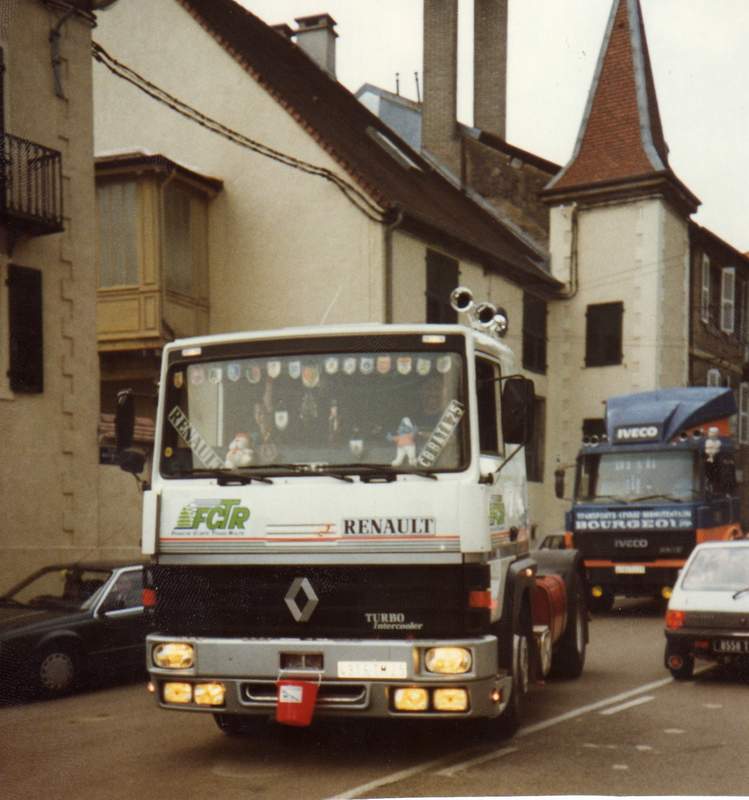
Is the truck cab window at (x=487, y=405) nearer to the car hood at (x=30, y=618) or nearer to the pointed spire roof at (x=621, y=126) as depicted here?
the pointed spire roof at (x=621, y=126)

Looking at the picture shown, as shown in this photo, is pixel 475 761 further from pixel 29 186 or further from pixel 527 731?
pixel 29 186

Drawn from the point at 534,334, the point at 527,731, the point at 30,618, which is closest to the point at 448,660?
the point at 527,731

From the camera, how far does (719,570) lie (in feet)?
36.8

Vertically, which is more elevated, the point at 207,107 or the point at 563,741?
the point at 207,107

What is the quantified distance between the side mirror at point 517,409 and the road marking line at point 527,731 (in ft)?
6.41

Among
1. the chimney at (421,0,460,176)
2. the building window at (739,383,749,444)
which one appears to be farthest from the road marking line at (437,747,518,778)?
the chimney at (421,0,460,176)

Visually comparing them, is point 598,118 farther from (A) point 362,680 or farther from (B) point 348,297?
(A) point 362,680

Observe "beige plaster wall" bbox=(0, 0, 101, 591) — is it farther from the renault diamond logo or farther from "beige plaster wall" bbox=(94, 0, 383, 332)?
the renault diamond logo

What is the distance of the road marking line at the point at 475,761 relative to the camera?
6.93 meters

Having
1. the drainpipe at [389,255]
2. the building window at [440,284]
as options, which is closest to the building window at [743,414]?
the drainpipe at [389,255]

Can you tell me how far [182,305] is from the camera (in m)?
21.9

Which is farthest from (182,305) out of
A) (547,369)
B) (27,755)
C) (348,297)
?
(27,755)

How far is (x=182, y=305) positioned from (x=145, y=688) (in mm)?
11348

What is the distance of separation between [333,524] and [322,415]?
2.18ft
